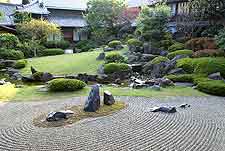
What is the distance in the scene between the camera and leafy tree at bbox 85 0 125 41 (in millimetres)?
37750

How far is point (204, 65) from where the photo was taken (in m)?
18.6

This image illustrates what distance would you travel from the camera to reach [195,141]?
328 inches

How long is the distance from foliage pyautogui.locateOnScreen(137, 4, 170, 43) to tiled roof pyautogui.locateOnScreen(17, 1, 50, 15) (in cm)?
1864

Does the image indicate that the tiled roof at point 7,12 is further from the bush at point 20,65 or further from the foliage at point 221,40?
the foliage at point 221,40

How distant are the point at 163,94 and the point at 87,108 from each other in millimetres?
4908

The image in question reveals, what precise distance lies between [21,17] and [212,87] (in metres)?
28.1

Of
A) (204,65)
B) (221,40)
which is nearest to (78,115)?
(204,65)

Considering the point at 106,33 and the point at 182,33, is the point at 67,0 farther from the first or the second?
the point at 182,33

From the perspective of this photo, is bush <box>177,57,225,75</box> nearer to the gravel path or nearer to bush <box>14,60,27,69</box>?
the gravel path

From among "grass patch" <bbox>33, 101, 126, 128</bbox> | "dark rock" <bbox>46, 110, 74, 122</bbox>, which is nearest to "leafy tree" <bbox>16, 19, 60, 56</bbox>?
"grass patch" <bbox>33, 101, 126, 128</bbox>

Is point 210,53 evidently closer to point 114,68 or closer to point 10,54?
point 114,68

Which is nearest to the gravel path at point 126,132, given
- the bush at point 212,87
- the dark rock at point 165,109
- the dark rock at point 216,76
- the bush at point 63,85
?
the dark rock at point 165,109

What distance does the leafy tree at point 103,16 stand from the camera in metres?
37.8

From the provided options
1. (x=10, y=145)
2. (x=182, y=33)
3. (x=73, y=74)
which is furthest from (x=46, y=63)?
(x=10, y=145)
